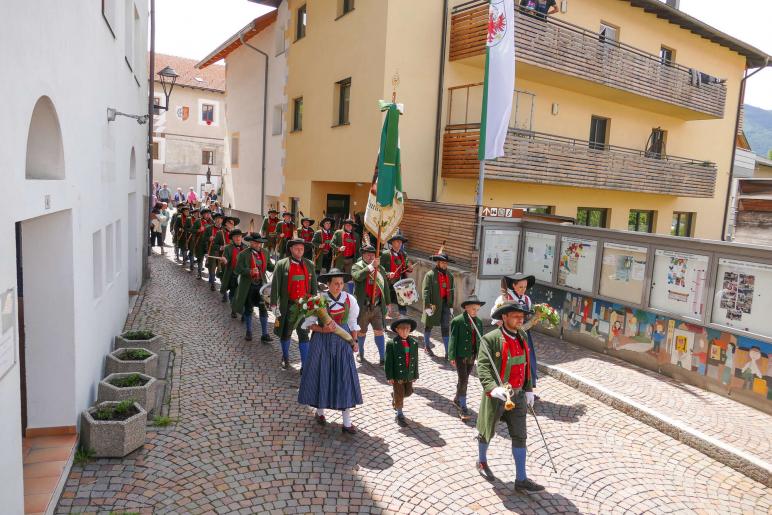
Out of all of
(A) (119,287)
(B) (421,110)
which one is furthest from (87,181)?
(B) (421,110)

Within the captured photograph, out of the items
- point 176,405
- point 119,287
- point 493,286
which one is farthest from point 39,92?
point 493,286

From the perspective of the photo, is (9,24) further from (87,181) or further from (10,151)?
(87,181)

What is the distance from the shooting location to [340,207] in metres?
20.0

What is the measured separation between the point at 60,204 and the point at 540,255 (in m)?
9.28

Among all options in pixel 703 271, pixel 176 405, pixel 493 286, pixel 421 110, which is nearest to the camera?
pixel 176 405

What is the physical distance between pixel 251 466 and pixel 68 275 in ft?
8.70

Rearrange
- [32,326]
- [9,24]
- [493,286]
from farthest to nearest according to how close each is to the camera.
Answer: [493,286]
[32,326]
[9,24]

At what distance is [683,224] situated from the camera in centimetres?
2388

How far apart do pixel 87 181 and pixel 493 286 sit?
854cm

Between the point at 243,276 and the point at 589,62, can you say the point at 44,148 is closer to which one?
the point at 243,276

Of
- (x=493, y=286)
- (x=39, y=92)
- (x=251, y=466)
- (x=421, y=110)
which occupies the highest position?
(x=421, y=110)

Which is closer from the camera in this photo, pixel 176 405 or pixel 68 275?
pixel 68 275

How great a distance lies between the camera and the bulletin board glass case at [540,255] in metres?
11.7

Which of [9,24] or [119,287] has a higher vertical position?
[9,24]
